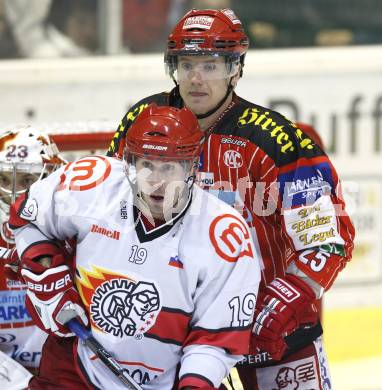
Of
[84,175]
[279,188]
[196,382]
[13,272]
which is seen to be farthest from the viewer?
[13,272]

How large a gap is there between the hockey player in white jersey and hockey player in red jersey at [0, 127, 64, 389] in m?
0.65

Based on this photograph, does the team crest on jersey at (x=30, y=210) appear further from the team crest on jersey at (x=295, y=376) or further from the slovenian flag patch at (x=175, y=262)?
the team crest on jersey at (x=295, y=376)

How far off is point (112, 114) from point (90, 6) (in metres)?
0.50

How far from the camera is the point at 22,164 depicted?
3318 millimetres

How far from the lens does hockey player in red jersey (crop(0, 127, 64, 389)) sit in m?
3.31

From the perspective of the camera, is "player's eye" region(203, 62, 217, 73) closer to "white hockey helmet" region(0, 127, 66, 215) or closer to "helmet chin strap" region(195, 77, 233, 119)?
"helmet chin strap" region(195, 77, 233, 119)

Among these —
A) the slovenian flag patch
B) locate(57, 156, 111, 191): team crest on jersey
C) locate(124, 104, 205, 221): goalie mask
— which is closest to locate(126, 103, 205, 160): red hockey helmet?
locate(124, 104, 205, 221): goalie mask

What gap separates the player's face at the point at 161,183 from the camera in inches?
99.7

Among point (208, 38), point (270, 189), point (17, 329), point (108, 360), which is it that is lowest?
point (17, 329)

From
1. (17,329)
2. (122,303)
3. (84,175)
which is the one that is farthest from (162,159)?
(17,329)

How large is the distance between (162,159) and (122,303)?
1.09ft

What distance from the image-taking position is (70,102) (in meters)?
5.09

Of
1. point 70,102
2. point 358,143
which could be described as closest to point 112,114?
point 70,102

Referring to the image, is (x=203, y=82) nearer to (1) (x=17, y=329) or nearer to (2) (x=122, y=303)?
(2) (x=122, y=303)
